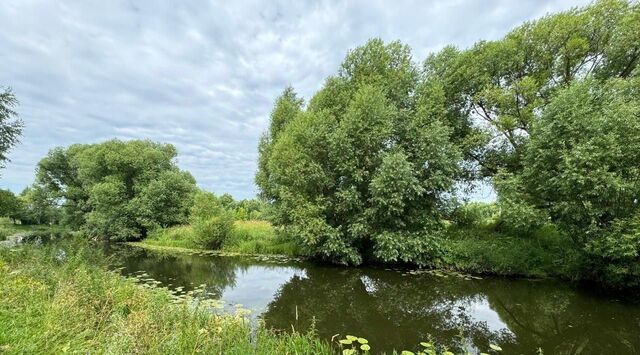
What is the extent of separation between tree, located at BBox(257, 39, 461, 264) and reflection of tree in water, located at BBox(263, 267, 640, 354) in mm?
2484

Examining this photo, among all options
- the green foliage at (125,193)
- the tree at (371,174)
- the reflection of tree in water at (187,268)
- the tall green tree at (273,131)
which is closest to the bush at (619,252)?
the tree at (371,174)

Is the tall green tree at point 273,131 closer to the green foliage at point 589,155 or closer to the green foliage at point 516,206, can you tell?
the green foliage at point 516,206

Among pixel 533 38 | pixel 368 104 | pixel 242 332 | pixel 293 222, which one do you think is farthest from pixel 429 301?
pixel 533 38

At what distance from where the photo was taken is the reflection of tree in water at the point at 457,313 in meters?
7.06

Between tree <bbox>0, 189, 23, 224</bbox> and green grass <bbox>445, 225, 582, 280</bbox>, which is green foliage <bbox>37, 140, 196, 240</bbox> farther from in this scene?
green grass <bbox>445, 225, 582, 280</bbox>

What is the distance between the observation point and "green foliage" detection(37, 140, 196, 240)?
26734 mm

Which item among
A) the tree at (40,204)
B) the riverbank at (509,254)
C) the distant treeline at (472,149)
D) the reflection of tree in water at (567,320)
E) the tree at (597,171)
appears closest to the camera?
the reflection of tree in water at (567,320)

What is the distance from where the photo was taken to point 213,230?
20.0 metres

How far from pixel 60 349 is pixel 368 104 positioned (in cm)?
1382

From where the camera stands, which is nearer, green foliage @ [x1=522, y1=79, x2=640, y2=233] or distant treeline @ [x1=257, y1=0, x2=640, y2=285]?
green foliage @ [x1=522, y1=79, x2=640, y2=233]

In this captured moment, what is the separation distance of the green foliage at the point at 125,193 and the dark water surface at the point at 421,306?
12.9 metres

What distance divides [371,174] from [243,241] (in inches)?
383

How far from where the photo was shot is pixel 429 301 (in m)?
10.1

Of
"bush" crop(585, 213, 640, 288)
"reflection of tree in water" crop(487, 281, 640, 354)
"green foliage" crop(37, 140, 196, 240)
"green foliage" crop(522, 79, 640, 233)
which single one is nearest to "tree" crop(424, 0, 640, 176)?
"green foliage" crop(522, 79, 640, 233)
